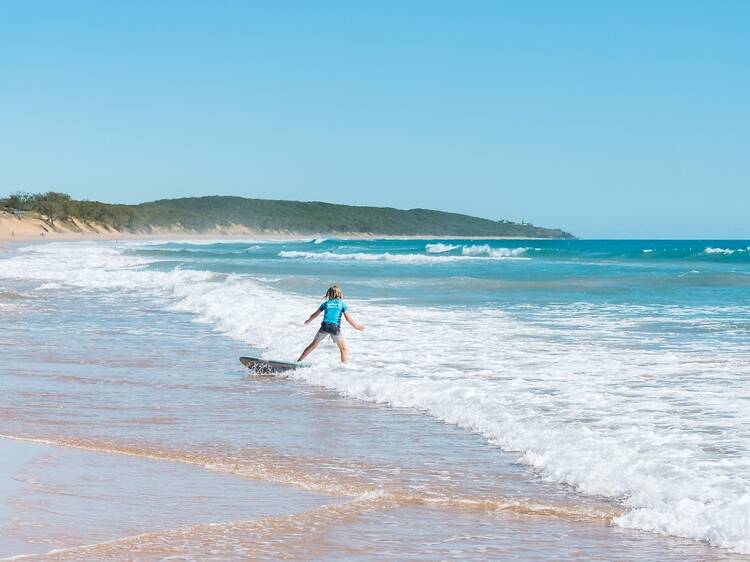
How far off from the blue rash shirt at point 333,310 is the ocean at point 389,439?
75 centimetres

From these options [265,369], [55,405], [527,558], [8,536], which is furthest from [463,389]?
[8,536]

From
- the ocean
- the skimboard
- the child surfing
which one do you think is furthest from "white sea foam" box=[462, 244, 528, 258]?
the skimboard

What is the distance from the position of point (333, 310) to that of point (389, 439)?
210 inches

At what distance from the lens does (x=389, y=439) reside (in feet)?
29.7

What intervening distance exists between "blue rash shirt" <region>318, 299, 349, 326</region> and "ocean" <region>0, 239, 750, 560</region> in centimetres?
75

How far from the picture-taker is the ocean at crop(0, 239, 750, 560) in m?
5.93

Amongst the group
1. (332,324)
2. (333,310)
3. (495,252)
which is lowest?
(332,324)

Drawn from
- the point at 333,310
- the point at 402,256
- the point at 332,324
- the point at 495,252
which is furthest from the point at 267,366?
the point at 495,252

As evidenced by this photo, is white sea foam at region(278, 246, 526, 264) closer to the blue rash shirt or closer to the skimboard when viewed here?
the blue rash shirt

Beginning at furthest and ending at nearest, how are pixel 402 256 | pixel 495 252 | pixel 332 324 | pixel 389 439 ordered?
pixel 495 252
pixel 402 256
pixel 332 324
pixel 389 439

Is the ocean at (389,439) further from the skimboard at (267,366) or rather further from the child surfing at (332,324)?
the child surfing at (332,324)

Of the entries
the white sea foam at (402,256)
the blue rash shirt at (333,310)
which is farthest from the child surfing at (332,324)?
the white sea foam at (402,256)

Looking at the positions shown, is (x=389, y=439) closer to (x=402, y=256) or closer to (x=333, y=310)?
(x=333, y=310)

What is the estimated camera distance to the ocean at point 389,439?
5926 millimetres
